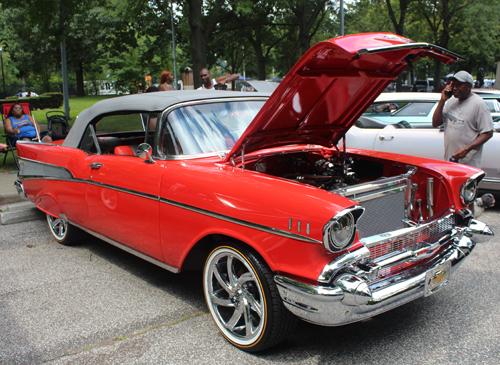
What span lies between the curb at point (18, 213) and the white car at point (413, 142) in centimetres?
461

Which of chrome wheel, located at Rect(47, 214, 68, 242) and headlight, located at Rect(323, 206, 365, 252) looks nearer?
headlight, located at Rect(323, 206, 365, 252)

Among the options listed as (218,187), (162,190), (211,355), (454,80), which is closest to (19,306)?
(162,190)

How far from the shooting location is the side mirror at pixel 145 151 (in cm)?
335

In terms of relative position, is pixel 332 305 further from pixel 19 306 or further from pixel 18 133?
pixel 18 133

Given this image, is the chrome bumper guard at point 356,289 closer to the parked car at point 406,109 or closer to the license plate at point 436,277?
the license plate at point 436,277

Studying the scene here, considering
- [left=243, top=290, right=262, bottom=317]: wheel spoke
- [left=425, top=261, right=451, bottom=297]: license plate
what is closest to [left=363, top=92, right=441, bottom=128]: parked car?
[left=425, top=261, right=451, bottom=297]: license plate

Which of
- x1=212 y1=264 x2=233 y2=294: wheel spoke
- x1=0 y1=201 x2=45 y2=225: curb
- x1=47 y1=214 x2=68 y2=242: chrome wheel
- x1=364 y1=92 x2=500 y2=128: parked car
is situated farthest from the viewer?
x1=364 y1=92 x2=500 y2=128: parked car

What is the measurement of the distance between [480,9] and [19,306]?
29714mm

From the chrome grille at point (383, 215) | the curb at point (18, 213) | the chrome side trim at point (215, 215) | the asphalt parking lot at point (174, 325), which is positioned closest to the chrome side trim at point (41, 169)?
the chrome side trim at point (215, 215)

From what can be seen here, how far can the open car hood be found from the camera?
106 inches

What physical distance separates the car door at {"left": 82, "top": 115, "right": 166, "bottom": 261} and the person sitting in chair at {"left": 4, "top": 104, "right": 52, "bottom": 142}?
5.81 meters

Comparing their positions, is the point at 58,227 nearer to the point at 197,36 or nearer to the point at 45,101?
the point at 197,36

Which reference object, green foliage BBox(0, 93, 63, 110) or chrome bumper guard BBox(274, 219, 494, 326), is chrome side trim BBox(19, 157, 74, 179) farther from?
green foliage BBox(0, 93, 63, 110)

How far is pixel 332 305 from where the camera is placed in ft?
7.59
